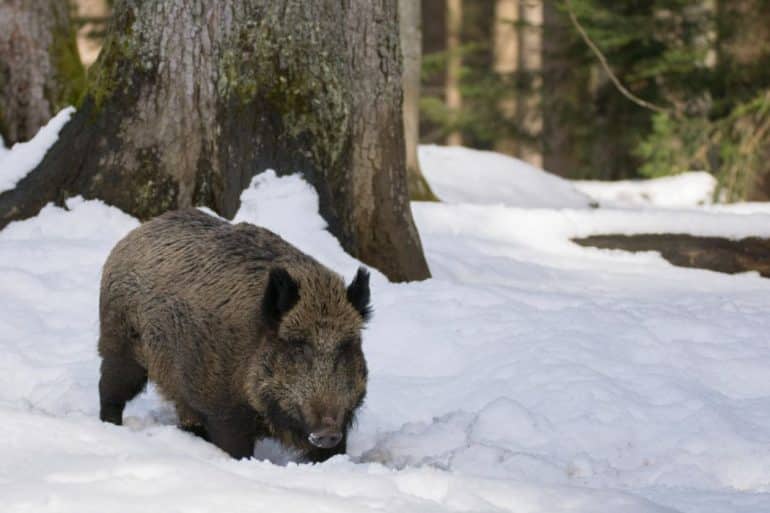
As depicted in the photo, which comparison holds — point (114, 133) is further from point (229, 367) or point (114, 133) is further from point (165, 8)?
point (229, 367)

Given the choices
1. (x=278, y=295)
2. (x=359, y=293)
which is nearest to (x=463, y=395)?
(x=359, y=293)

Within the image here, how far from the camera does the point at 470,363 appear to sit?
21.6 ft

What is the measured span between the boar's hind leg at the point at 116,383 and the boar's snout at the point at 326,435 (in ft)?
4.60

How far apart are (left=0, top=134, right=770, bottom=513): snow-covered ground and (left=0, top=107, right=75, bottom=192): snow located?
35cm

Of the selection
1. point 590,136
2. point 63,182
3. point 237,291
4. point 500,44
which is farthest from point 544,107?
point 237,291

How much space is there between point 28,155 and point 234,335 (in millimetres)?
3954

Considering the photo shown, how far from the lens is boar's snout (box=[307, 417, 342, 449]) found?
4.65 m

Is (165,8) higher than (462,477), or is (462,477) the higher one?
(165,8)

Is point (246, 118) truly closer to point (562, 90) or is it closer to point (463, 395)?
point (463, 395)

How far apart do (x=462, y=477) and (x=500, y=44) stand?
23451 mm

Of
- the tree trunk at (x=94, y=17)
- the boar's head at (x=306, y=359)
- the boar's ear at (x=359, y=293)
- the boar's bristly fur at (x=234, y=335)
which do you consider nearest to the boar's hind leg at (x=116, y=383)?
the boar's bristly fur at (x=234, y=335)

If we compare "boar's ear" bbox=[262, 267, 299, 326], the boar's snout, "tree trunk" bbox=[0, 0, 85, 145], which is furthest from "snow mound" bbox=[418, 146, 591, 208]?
the boar's snout

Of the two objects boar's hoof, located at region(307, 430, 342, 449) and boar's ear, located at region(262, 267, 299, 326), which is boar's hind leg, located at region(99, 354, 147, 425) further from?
boar's hoof, located at region(307, 430, 342, 449)

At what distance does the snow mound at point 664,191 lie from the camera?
50.3 ft
